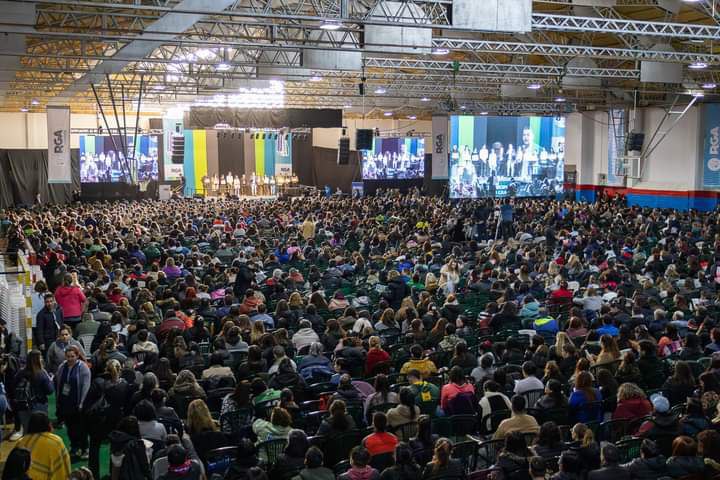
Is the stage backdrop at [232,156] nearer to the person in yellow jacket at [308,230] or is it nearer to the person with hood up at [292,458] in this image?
the person in yellow jacket at [308,230]

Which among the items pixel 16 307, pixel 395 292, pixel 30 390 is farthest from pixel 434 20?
pixel 30 390

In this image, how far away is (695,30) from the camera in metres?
17.2

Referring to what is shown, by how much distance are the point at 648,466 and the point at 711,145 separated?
29529mm

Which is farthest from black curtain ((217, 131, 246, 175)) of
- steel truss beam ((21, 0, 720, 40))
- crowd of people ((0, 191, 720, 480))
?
crowd of people ((0, 191, 720, 480))

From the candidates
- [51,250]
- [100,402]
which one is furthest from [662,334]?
[51,250]

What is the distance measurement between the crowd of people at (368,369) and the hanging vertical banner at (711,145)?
15702 mm

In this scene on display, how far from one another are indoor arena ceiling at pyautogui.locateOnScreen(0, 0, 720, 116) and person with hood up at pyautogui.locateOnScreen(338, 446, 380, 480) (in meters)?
9.38

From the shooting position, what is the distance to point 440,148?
3139 centimetres

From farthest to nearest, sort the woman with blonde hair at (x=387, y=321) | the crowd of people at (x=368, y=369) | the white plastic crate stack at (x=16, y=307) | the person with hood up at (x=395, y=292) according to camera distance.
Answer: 1. the person with hood up at (x=395, y=292)
2. the white plastic crate stack at (x=16, y=307)
3. the woman with blonde hair at (x=387, y=321)
4. the crowd of people at (x=368, y=369)

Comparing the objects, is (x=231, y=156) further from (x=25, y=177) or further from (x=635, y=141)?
(x=635, y=141)

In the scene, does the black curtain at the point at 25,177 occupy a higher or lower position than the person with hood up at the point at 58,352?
higher

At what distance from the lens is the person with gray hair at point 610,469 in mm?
5453

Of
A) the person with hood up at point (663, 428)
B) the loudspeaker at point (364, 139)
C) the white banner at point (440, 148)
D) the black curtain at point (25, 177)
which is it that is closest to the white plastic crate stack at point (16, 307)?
the person with hood up at point (663, 428)

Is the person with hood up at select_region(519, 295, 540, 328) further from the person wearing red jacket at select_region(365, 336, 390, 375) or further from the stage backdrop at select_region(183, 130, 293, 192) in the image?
the stage backdrop at select_region(183, 130, 293, 192)
